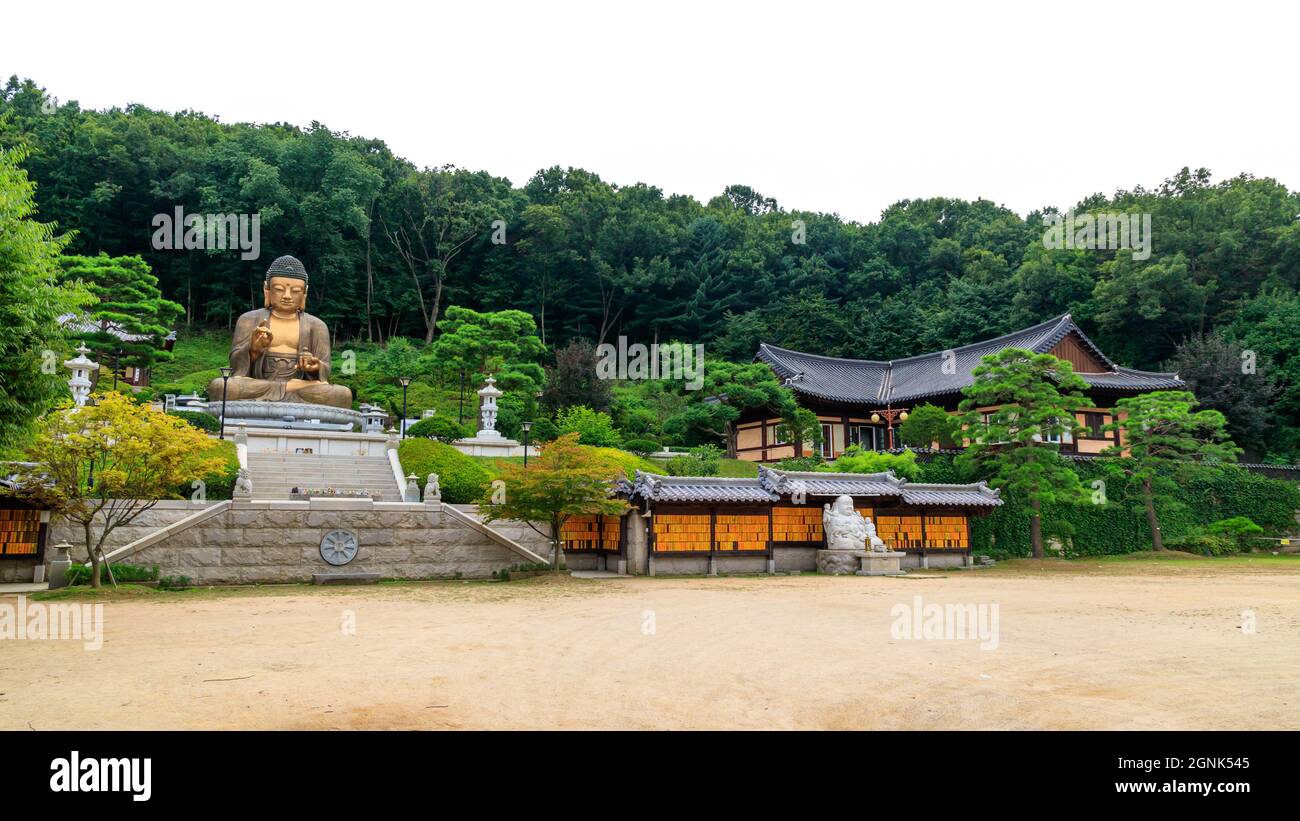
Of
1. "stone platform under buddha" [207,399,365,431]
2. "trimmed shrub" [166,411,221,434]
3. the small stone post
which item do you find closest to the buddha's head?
"stone platform under buddha" [207,399,365,431]

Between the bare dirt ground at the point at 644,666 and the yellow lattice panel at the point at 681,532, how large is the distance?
5.95 metres

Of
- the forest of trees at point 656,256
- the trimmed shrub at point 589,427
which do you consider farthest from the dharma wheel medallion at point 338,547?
the forest of trees at point 656,256

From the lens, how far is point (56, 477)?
52.6 feet

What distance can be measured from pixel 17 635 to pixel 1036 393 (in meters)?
26.2

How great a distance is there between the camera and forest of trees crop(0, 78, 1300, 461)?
47156mm

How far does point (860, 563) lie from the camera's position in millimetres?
22469

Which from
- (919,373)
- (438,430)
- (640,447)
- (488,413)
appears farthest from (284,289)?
(919,373)

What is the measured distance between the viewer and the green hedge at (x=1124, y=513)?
1123 inches

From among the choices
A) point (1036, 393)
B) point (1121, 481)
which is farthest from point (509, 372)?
point (1121, 481)

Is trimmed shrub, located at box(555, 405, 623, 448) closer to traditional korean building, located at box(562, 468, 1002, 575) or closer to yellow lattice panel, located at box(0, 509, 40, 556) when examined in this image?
traditional korean building, located at box(562, 468, 1002, 575)

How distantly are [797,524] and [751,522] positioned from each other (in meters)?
1.54

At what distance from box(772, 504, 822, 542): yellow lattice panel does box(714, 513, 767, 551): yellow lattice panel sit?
0.45 meters

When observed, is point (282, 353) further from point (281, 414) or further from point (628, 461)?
point (628, 461)
